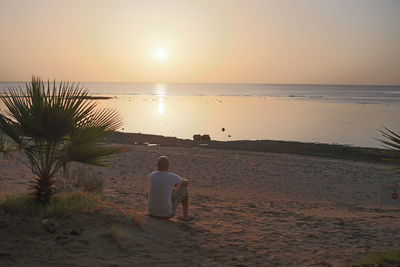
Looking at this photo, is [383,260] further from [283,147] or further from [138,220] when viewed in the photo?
[283,147]

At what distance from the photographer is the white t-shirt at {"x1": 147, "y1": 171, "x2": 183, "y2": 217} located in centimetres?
593

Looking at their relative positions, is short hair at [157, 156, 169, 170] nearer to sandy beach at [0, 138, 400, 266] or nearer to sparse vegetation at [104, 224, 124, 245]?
sandy beach at [0, 138, 400, 266]

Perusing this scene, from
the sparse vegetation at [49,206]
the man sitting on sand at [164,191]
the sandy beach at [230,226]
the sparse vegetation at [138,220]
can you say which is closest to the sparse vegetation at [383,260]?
the sandy beach at [230,226]

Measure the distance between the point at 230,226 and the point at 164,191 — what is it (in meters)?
1.49

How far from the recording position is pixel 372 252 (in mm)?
5480

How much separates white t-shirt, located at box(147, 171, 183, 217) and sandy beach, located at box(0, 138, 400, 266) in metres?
0.20

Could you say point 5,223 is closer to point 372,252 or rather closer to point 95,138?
point 95,138

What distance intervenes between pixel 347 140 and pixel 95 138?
2624cm

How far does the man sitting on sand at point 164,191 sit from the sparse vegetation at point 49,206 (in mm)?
951

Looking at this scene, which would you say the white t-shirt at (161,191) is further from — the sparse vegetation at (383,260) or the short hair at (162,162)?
the sparse vegetation at (383,260)

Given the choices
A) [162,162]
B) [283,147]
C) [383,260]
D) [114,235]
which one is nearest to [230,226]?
[162,162]

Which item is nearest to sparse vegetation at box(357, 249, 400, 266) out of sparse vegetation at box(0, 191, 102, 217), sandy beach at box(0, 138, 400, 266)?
sandy beach at box(0, 138, 400, 266)

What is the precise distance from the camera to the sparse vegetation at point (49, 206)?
5.12 metres

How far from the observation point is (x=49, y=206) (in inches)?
205
